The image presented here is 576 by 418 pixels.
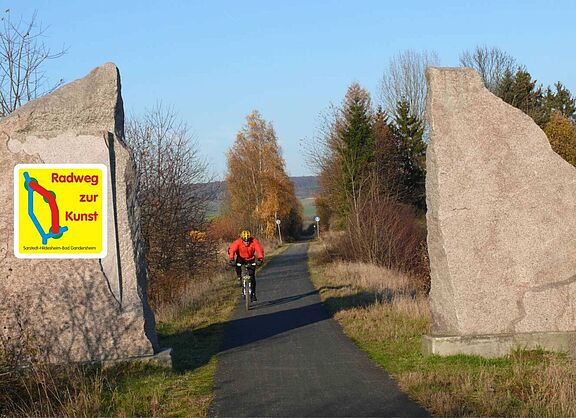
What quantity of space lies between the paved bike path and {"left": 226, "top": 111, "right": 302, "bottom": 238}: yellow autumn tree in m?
51.6

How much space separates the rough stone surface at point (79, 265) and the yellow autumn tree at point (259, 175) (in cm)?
5592

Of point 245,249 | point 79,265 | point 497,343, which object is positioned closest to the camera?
point 79,265

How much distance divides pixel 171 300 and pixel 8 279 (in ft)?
32.7

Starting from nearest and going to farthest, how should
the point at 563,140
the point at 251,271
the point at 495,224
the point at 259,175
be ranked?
the point at 495,224
the point at 251,271
the point at 563,140
the point at 259,175

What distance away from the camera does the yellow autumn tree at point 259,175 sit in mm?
67819

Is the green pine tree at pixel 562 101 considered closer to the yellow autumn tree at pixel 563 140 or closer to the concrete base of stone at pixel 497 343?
the yellow autumn tree at pixel 563 140

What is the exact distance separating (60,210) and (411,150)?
143 feet

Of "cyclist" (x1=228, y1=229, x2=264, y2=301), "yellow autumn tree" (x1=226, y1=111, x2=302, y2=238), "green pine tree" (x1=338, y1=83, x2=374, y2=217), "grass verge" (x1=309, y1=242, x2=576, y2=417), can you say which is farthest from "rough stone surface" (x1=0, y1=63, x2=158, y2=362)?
"yellow autumn tree" (x1=226, y1=111, x2=302, y2=238)

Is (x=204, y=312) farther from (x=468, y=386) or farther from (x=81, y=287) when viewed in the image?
(x=468, y=386)

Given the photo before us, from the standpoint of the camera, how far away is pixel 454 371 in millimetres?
9484

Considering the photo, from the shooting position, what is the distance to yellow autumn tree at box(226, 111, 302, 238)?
67819mm

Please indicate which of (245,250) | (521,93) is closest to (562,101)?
(521,93)

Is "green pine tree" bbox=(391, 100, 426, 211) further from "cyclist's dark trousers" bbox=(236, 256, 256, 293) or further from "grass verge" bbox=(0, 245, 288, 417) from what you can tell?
"grass verge" bbox=(0, 245, 288, 417)

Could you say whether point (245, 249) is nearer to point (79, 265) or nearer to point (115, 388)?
point (79, 265)
